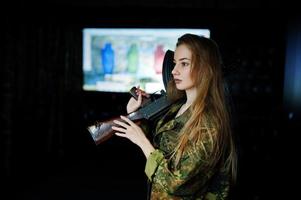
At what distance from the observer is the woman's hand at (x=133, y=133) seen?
3.42 ft

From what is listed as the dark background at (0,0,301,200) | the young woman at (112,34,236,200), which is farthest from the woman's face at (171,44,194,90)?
the dark background at (0,0,301,200)

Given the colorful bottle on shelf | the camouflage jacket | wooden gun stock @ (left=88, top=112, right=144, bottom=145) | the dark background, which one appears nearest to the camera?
the camouflage jacket

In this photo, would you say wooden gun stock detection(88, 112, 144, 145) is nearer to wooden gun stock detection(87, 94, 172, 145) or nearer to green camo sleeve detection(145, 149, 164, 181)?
wooden gun stock detection(87, 94, 172, 145)

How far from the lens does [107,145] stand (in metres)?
3.75

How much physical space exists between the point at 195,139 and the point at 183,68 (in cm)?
23

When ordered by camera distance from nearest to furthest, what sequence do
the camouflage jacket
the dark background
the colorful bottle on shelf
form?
the camouflage jacket → the dark background → the colorful bottle on shelf

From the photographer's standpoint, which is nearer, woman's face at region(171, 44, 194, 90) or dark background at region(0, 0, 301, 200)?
woman's face at region(171, 44, 194, 90)

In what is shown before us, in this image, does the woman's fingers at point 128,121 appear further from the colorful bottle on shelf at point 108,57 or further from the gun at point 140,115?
the colorful bottle on shelf at point 108,57

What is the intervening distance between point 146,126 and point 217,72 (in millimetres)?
329

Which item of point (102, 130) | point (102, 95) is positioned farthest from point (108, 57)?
point (102, 130)

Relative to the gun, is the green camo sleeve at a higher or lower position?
lower

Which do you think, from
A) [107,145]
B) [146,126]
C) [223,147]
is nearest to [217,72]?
[223,147]

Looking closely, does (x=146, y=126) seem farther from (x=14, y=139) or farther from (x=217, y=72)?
(x=14, y=139)

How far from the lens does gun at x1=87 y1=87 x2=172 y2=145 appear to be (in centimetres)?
109
